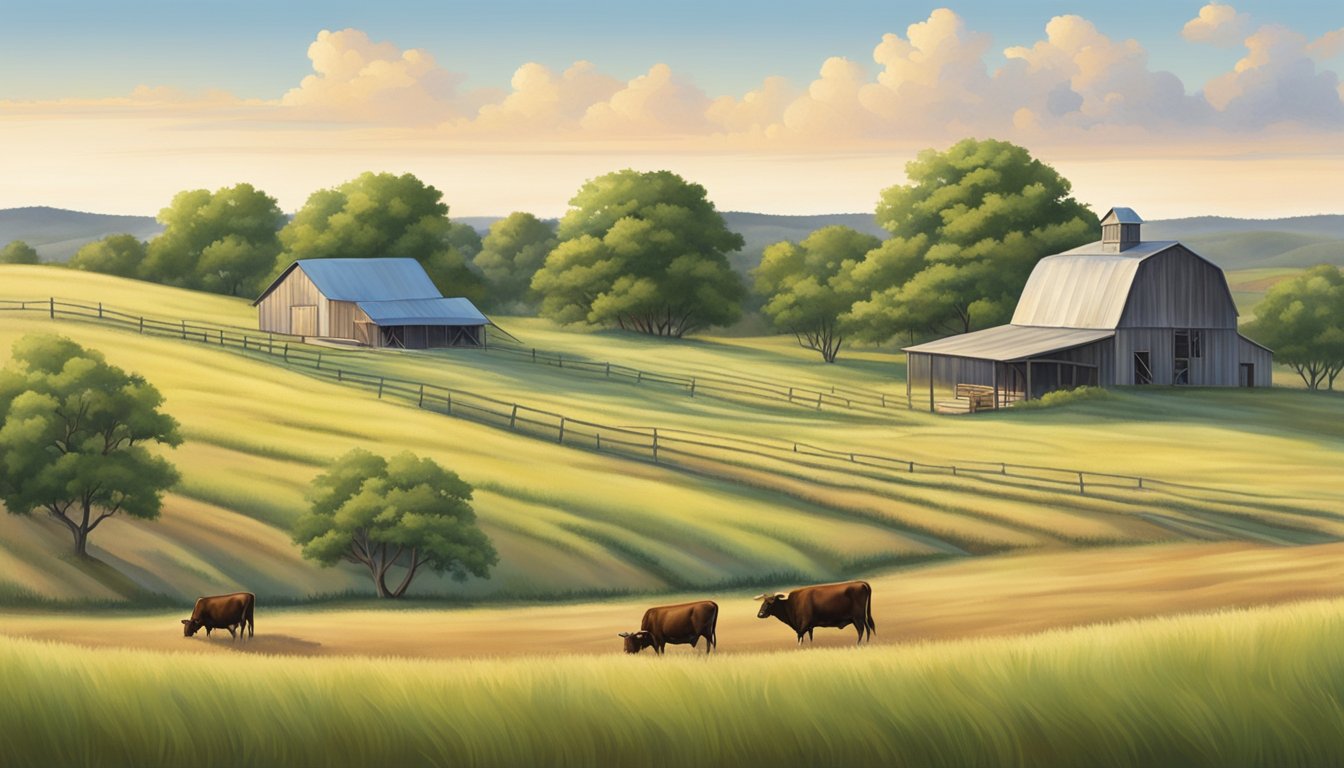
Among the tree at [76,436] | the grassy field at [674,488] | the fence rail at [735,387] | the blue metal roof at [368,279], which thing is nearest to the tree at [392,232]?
the blue metal roof at [368,279]

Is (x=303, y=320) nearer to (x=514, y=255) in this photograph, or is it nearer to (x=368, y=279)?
(x=368, y=279)

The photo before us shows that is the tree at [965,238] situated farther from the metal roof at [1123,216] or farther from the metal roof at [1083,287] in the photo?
the metal roof at [1123,216]

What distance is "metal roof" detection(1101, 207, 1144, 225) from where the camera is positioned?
82438 mm

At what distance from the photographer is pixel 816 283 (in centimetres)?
10931

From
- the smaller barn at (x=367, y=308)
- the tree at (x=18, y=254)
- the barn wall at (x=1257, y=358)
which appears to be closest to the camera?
the barn wall at (x=1257, y=358)

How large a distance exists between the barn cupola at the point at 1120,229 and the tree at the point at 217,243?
62986 millimetres

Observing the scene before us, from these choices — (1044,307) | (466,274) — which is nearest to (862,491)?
(1044,307)

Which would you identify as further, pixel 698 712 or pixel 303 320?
pixel 303 320

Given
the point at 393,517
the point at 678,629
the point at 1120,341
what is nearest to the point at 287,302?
the point at 1120,341

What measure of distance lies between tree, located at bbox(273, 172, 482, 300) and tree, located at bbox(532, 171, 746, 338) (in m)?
6.38

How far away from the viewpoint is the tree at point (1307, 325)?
9025cm

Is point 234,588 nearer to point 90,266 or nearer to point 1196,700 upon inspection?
point 1196,700

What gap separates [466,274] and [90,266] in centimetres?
2998

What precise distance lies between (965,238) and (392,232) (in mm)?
39110
